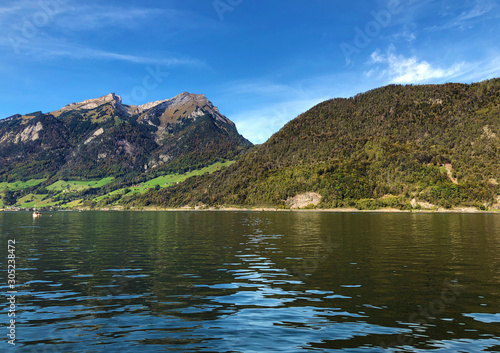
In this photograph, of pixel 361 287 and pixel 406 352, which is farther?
pixel 361 287

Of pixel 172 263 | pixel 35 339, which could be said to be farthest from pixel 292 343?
pixel 172 263

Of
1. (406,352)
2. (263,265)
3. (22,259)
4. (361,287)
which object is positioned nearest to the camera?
(406,352)

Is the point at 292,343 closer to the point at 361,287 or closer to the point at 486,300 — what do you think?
the point at 361,287

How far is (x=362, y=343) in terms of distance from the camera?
1638cm

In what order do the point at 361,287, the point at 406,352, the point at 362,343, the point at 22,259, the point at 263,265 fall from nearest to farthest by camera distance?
1. the point at 406,352
2. the point at 362,343
3. the point at 361,287
4. the point at 263,265
5. the point at 22,259

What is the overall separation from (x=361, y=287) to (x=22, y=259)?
41.9m

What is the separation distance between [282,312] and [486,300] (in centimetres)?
1467

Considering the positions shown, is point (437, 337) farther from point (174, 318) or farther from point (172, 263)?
point (172, 263)

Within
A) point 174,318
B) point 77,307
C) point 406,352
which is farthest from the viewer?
point 77,307

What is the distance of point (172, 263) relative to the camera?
40812mm

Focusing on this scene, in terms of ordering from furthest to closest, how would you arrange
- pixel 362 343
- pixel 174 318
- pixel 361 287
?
pixel 361 287 < pixel 174 318 < pixel 362 343

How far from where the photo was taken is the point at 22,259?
44.3 meters

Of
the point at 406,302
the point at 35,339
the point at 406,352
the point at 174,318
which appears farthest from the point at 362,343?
the point at 35,339

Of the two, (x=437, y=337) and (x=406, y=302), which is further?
(x=406, y=302)
